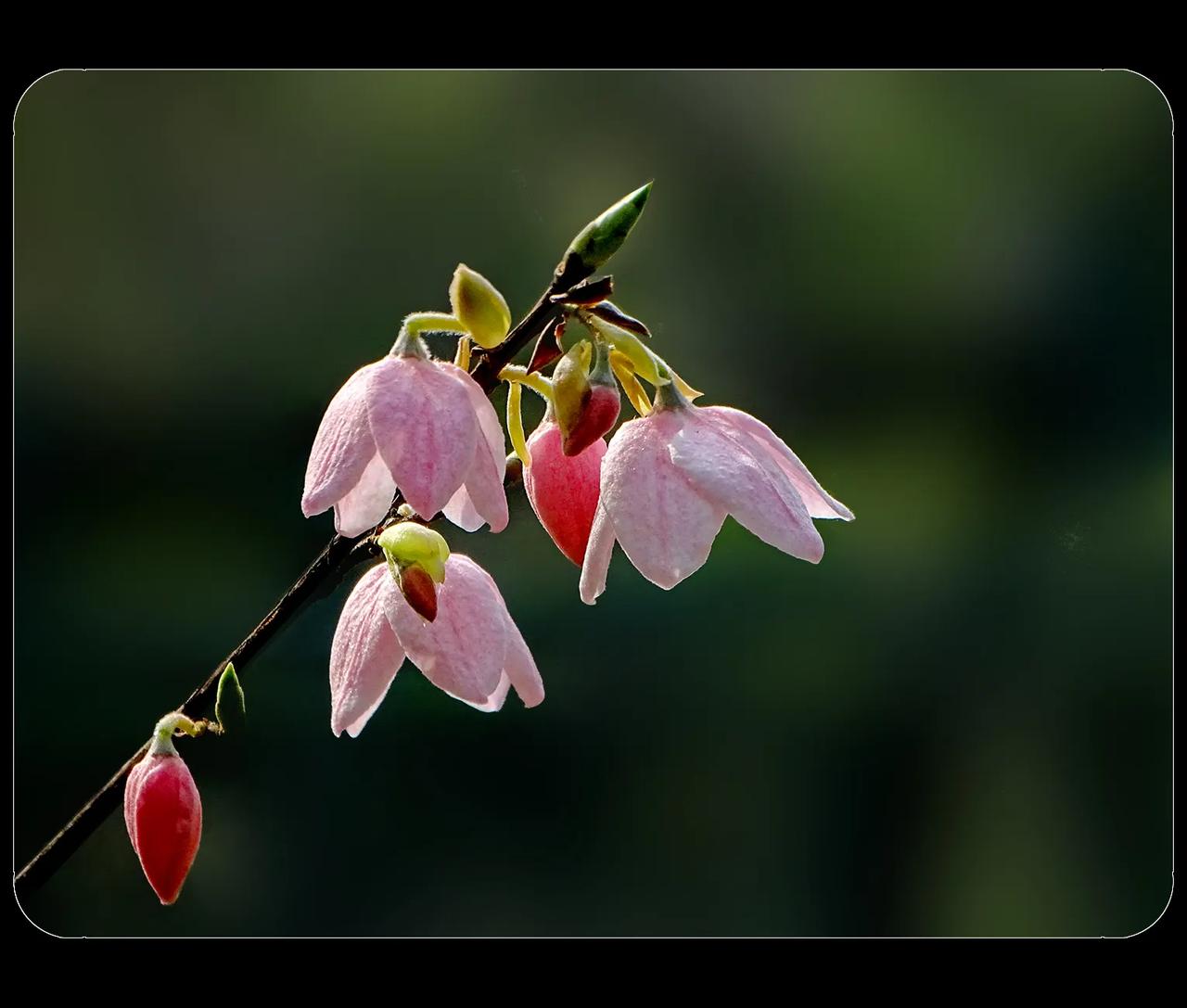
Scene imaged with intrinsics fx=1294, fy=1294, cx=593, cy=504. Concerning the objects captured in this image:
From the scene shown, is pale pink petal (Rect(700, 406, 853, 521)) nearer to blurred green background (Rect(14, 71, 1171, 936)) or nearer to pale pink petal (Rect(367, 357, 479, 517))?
pale pink petal (Rect(367, 357, 479, 517))

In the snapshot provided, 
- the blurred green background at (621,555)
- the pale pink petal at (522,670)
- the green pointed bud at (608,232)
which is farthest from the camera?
the blurred green background at (621,555)

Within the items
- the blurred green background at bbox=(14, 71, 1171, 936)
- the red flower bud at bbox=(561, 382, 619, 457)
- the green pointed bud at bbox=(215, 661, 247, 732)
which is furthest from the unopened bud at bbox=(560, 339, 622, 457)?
the blurred green background at bbox=(14, 71, 1171, 936)

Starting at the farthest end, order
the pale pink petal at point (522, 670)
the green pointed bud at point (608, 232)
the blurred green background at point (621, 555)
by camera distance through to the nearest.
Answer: the blurred green background at point (621, 555) → the pale pink petal at point (522, 670) → the green pointed bud at point (608, 232)

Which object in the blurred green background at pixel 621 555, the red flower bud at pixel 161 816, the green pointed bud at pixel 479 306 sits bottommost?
the blurred green background at pixel 621 555

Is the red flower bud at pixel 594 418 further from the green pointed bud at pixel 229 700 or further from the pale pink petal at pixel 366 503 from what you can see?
the green pointed bud at pixel 229 700

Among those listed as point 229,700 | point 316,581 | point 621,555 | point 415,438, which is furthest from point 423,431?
point 621,555

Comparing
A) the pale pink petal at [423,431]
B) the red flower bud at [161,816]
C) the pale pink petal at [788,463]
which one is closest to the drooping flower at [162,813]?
the red flower bud at [161,816]

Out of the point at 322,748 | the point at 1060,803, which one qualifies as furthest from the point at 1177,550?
the point at 322,748

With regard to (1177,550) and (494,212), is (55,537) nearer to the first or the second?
(494,212)
